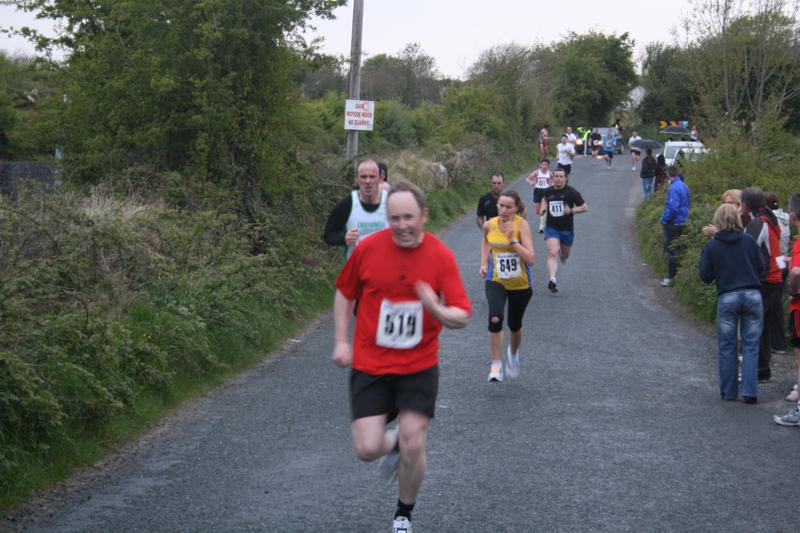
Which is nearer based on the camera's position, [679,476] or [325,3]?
[679,476]

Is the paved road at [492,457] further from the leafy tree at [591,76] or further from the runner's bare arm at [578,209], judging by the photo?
the leafy tree at [591,76]

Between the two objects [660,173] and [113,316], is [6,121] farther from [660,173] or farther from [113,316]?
[113,316]

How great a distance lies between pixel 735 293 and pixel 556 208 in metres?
5.81

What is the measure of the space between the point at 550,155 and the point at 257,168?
35.7m

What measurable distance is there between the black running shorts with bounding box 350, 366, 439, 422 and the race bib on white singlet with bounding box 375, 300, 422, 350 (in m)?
0.18

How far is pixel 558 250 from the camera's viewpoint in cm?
1504

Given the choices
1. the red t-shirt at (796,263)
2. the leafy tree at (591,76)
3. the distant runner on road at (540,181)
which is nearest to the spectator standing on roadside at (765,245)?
the red t-shirt at (796,263)

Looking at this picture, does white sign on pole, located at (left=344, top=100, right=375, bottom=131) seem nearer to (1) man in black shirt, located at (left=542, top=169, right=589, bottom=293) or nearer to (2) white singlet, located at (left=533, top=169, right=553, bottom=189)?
(2) white singlet, located at (left=533, top=169, right=553, bottom=189)

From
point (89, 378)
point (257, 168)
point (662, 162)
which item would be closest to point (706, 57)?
point (662, 162)

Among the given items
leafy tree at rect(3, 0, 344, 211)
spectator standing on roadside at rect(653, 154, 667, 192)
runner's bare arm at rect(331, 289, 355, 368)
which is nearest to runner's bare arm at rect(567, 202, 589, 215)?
leafy tree at rect(3, 0, 344, 211)

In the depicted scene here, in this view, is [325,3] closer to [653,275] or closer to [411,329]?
[653,275]

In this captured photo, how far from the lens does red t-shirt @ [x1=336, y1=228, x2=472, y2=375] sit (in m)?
5.20

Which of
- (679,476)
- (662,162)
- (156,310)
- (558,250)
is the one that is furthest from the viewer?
(662,162)

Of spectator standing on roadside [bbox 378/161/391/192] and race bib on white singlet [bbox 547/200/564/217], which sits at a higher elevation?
spectator standing on roadside [bbox 378/161/391/192]
